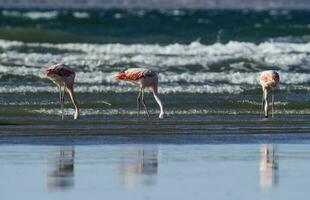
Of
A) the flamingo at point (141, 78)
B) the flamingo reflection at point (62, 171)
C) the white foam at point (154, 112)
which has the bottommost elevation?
the flamingo reflection at point (62, 171)

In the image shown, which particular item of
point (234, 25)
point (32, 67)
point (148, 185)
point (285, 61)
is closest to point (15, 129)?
point (148, 185)

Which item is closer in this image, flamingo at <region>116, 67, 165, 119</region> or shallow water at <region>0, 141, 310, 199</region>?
shallow water at <region>0, 141, 310, 199</region>

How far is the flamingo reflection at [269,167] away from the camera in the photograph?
1511 cm

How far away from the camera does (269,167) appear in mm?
16422

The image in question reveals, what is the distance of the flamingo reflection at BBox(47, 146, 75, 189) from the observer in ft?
48.9

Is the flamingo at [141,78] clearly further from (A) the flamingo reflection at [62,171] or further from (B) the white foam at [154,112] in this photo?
(A) the flamingo reflection at [62,171]

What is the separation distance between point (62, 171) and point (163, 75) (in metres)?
15.4

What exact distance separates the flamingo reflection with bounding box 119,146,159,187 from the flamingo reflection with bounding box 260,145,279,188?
124 centimetres

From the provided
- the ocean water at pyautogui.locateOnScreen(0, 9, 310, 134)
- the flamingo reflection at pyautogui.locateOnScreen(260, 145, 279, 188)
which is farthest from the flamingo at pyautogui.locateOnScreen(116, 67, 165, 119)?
the flamingo reflection at pyautogui.locateOnScreen(260, 145, 279, 188)

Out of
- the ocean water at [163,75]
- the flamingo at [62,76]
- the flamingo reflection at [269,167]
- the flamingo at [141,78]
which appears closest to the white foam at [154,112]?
the ocean water at [163,75]

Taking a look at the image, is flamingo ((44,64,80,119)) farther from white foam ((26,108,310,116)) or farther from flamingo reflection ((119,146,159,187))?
flamingo reflection ((119,146,159,187))

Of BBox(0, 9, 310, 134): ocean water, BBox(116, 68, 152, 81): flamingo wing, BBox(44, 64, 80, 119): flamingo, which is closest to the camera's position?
BBox(0, 9, 310, 134): ocean water

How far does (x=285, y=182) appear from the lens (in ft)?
49.6

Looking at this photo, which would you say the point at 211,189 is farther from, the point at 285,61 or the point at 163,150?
the point at 285,61
